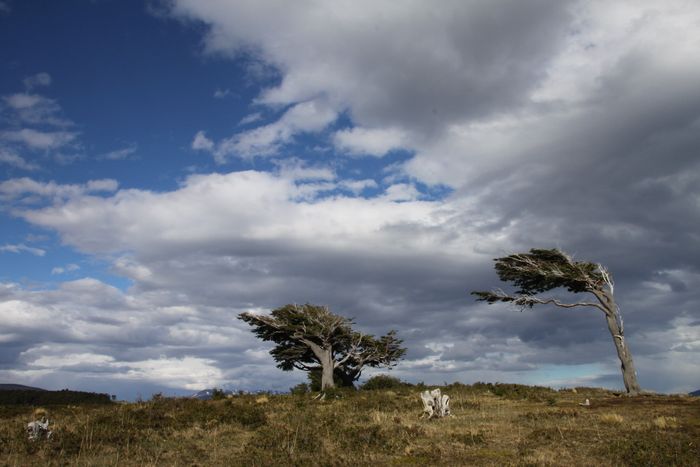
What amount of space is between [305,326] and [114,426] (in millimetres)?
23838

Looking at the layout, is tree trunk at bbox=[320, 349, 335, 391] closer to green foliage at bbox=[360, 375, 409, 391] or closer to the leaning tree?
green foliage at bbox=[360, 375, 409, 391]

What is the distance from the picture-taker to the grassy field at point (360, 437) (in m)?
12.2

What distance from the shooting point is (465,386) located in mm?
33344

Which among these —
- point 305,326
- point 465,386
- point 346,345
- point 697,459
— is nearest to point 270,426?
point 697,459

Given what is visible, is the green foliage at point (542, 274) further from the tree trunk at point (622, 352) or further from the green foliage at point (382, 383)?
the green foliage at point (382, 383)

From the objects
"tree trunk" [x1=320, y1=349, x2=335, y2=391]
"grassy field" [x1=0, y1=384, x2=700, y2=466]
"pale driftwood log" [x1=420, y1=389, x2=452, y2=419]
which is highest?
"tree trunk" [x1=320, y1=349, x2=335, y2=391]

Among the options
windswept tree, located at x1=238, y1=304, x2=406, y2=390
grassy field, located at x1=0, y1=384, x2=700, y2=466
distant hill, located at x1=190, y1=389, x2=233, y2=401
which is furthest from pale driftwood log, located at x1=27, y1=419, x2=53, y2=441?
windswept tree, located at x1=238, y1=304, x2=406, y2=390

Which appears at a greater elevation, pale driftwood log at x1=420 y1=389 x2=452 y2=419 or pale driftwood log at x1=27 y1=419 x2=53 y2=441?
pale driftwood log at x1=420 y1=389 x2=452 y2=419

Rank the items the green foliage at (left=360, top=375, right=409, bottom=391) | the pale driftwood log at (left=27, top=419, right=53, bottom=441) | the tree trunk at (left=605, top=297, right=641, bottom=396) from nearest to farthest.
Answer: the pale driftwood log at (left=27, top=419, right=53, bottom=441)
the tree trunk at (left=605, top=297, right=641, bottom=396)
the green foliage at (left=360, top=375, right=409, bottom=391)

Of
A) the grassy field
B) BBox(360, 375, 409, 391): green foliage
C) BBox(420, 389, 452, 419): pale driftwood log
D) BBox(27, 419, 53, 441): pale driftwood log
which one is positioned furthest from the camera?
BBox(360, 375, 409, 391): green foliage

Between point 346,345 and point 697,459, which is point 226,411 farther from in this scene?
point 346,345

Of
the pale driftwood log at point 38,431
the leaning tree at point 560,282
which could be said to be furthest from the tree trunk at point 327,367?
the pale driftwood log at point 38,431

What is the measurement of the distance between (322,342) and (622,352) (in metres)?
22.5

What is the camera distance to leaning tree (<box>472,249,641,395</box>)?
97.1ft
